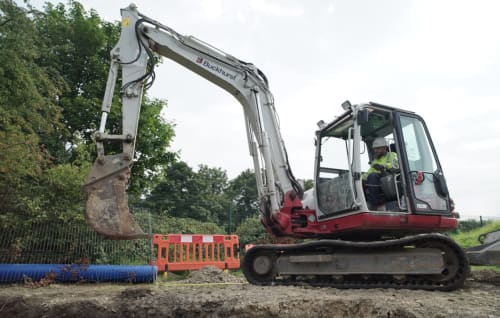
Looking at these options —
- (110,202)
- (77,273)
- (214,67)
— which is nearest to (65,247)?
(77,273)

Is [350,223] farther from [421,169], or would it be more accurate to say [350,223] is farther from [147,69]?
[147,69]

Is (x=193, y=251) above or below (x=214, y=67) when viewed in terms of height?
below

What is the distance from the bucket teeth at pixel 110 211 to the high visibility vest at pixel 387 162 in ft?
10.8

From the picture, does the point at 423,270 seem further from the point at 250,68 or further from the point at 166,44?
the point at 166,44

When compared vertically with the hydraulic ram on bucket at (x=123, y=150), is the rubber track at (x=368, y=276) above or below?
below

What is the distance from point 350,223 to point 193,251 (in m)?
5.69

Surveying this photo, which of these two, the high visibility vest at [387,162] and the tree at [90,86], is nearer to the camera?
the high visibility vest at [387,162]

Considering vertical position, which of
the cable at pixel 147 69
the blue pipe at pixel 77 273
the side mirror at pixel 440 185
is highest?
the cable at pixel 147 69

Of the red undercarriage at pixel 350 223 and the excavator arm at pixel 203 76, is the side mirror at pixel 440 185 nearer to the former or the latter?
the red undercarriage at pixel 350 223

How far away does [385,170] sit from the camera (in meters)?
5.66

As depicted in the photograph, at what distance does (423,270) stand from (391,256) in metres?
0.43

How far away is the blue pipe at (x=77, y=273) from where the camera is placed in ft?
25.5

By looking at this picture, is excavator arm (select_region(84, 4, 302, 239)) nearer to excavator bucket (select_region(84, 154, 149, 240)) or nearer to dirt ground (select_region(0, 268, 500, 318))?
excavator bucket (select_region(84, 154, 149, 240))

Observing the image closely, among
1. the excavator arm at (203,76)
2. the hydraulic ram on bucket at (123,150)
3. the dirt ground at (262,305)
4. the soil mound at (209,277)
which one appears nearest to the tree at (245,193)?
the soil mound at (209,277)
